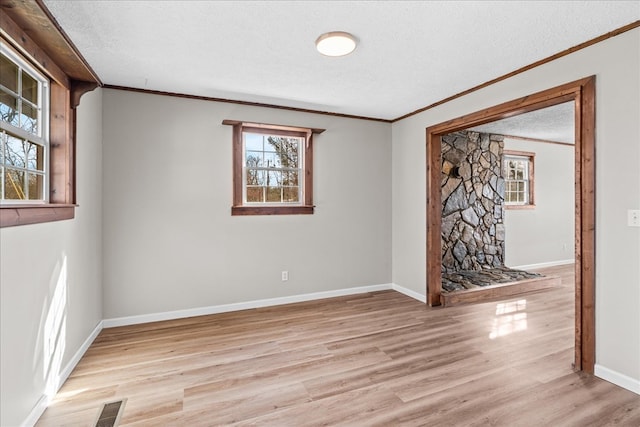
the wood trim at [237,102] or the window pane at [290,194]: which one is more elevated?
the wood trim at [237,102]

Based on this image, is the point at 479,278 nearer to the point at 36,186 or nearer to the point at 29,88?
the point at 36,186

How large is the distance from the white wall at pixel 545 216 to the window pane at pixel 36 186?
6.37 metres

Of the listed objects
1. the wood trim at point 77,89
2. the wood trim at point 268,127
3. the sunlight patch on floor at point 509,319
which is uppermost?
the wood trim at point 268,127

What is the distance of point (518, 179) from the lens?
6.00 meters

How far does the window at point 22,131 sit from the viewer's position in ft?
A: 5.87

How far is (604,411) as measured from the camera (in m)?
1.93

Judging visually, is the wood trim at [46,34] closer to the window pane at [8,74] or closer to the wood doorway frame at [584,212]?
the window pane at [8,74]

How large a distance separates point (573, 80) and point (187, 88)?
3450 millimetres

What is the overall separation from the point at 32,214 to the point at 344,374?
2239mm

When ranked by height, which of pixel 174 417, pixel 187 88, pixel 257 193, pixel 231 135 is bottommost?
pixel 174 417

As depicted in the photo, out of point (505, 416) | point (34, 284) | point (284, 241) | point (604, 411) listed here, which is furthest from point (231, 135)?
point (604, 411)

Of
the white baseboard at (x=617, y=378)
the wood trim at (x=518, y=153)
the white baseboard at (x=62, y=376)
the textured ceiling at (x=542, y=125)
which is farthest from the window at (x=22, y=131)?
the wood trim at (x=518, y=153)

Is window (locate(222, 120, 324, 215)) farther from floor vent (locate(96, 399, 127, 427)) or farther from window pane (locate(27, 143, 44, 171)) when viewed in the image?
floor vent (locate(96, 399, 127, 427))

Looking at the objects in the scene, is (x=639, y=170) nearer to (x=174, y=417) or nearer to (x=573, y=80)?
(x=573, y=80)
